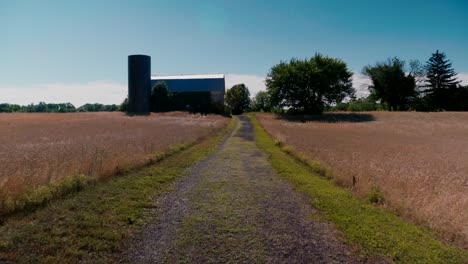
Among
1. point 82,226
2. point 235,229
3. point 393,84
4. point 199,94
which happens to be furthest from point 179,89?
point 235,229

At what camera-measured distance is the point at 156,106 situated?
76.2 m

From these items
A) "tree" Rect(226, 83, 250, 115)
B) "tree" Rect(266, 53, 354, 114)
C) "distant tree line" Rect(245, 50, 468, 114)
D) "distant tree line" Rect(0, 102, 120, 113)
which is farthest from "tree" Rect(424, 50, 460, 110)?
"distant tree line" Rect(0, 102, 120, 113)

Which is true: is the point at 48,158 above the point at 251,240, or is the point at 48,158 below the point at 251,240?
above

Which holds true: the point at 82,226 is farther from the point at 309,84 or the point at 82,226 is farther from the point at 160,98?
the point at 160,98

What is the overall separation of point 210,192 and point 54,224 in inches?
152

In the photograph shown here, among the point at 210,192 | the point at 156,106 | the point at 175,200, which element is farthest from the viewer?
the point at 156,106

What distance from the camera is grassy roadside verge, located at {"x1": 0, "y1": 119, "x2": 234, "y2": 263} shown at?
4422mm

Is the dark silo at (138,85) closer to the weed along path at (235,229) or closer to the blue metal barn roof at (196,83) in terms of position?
the blue metal barn roof at (196,83)

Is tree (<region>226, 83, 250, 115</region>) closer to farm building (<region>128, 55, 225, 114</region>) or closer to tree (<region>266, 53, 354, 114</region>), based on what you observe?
farm building (<region>128, 55, 225, 114</region>)

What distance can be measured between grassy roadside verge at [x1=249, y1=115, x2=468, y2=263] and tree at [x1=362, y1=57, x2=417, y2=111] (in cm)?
7270

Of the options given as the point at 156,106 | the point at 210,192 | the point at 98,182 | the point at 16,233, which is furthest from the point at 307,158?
the point at 156,106

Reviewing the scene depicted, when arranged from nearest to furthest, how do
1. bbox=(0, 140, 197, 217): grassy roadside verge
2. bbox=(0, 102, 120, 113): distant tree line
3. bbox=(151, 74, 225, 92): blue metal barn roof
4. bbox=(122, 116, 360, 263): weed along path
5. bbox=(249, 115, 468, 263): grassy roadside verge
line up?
bbox=(122, 116, 360, 263): weed along path < bbox=(249, 115, 468, 263): grassy roadside verge < bbox=(0, 140, 197, 217): grassy roadside verge < bbox=(151, 74, 225, 92): blue metal barn roof < bbox=(0, 102, 120, 113): distant tree line

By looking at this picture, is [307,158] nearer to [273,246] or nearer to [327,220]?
[327,220]

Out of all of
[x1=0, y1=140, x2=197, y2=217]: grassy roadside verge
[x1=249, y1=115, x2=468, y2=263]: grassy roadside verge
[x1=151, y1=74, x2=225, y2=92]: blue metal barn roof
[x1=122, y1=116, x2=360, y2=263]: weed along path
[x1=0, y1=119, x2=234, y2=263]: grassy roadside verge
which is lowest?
[x1=249, y1=115, x2=468, y2=263]: grassy roadside verge
